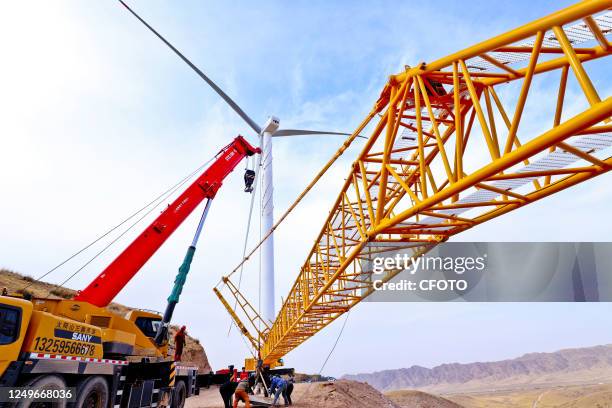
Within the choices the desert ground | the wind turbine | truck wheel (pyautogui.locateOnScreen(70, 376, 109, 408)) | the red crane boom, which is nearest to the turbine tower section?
the wind turbine

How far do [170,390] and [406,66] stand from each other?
1514 centimetres

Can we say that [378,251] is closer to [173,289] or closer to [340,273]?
[340,273]

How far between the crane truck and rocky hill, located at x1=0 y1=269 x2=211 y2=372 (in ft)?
72.1

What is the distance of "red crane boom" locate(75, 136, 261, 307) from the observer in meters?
15.5

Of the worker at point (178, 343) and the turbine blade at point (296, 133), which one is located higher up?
the turbine blade at point (296, 133)

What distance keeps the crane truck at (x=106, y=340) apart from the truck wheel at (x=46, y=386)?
0.07 ft

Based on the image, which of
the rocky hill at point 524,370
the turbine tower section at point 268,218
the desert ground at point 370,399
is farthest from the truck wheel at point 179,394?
the rocky hill at point 524,370

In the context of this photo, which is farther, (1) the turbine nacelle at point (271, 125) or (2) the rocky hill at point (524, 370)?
(2) the rocky hill at point (524, 370)

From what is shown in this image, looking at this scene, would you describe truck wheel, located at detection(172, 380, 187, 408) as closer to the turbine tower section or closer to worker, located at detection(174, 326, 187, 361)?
worker, located at detection(174, 326, 187, 361)

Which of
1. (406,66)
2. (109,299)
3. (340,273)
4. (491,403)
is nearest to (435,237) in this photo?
(340,273)

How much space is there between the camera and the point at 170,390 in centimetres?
1714

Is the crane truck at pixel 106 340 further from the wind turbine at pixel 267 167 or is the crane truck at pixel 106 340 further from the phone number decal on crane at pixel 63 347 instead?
the wind turbine at pixel 267 167

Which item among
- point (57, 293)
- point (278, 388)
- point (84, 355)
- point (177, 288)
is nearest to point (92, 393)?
point (84, 355)

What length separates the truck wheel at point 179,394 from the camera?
59.3ft
